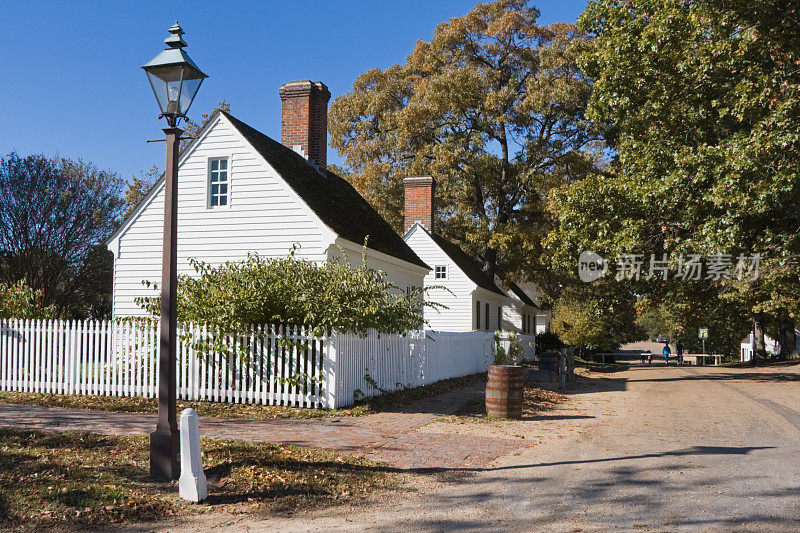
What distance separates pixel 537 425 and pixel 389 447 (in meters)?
3.91

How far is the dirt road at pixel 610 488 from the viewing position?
20.9 ft

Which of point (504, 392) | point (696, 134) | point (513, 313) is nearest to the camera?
point (504, 392)

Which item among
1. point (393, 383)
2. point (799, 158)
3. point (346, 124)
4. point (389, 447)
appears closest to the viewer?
point (389, 447)

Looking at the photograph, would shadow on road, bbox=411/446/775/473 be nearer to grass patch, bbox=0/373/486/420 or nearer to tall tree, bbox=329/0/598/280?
grass patch, bbox=0/373/486/420

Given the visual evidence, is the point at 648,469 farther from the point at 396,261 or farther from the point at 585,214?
the point at 585,214

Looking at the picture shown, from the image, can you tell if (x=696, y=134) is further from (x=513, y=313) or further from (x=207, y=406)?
(x=513, y=313)

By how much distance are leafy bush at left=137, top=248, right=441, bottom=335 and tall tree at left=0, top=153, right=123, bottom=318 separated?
2340 cm

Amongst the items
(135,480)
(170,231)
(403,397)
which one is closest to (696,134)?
(403,397)

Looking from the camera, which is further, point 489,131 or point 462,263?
point 489,131

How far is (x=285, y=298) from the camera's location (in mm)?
13445

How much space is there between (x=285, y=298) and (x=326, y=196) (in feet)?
23.8

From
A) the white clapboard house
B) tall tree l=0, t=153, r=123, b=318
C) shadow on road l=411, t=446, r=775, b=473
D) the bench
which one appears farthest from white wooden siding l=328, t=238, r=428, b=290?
the bench

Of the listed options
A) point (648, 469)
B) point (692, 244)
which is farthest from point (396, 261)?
point (648, 469)

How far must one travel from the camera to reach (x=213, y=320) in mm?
13539
